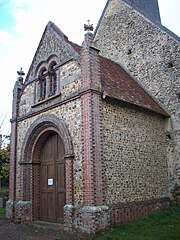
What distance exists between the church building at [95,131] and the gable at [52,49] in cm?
5

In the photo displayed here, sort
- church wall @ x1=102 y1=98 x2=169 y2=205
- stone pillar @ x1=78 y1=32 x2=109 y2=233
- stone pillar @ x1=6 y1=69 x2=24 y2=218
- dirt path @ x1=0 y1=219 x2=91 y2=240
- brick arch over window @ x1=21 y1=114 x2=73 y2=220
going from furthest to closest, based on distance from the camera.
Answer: stone pillar @ x1=6 y1=69 x2=24 y2=218 → brick arch over window @ x1=21 y1=114 x2=73 y2=220 → church wall @ x1=102 y1=98 x2=169 y2=205 → stone pillar @ x1=78 y1=32 x2=109 y2=233 → dirt path @ x1=0 y1=219 x2=91 y2=240

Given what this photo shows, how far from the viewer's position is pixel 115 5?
58.0 ft

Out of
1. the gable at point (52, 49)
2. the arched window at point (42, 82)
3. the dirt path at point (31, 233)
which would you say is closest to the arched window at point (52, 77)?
the gable at point (52, 49)

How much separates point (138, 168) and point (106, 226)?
9.95 feet

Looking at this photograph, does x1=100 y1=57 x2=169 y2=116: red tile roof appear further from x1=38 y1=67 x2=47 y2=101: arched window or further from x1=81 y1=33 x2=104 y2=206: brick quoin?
x1=38 y1=67 x2=47 y2=101: arched window

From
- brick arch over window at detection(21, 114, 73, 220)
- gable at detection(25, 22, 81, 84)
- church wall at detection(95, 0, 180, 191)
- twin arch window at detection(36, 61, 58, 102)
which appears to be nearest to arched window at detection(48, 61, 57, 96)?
twin arch window at detection(36, 61, 58, 102)

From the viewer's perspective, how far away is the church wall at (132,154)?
9.92 metres

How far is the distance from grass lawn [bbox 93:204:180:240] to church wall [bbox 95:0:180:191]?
2650 millimetres

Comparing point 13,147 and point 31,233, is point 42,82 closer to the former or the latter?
point 13,147

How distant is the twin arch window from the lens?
12305 mm

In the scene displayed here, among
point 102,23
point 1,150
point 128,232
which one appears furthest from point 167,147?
point 1,150

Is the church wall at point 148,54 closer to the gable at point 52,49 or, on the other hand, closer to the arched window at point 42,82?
the gable at point 52,49

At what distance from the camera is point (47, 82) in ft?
41.2

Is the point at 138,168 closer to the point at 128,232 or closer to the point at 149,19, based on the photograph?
the point at 128,232
